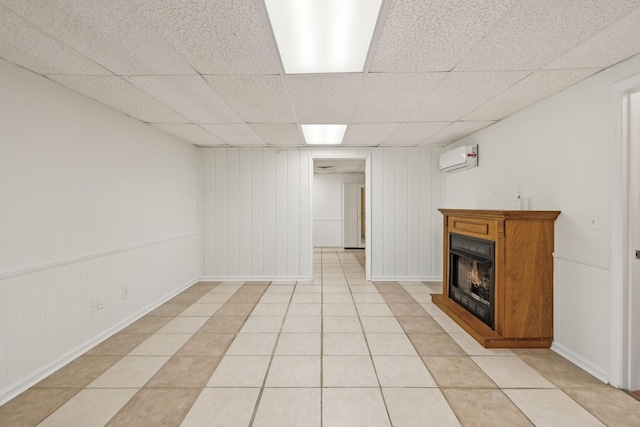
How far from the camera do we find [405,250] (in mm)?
5109

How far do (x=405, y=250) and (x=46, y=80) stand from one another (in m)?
5.00

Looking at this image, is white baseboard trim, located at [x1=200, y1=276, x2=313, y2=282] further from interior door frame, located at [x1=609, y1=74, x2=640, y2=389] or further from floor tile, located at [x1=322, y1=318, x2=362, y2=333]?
interior door frame, located at [x1=609, y1=74, x2=640, y2=389]

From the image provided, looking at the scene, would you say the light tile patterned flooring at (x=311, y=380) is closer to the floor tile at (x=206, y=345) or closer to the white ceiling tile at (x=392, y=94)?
the floor tile at (x=206, y=345)

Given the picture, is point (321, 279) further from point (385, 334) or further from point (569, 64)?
point (569, 64)

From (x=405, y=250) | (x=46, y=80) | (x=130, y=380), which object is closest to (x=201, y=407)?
(x=130, y=380)

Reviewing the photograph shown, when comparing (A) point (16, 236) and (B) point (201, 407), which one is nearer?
(B) point (201, 407)

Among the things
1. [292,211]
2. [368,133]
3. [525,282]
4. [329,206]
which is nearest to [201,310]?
[292,211]

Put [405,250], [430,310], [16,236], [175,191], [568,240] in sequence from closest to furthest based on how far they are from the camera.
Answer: [16,236] < [568,240] < [430,310] < [175,191] < [405,250]

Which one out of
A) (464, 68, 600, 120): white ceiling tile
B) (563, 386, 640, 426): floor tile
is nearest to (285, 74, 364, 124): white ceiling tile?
(464, 68, 600, 120): white ceiling tile

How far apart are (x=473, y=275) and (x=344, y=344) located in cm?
170

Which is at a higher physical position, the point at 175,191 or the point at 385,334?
the point at 175,191

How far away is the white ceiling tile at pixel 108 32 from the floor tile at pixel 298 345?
8.15 ft

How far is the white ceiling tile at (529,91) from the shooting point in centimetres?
224

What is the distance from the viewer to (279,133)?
405 cm
